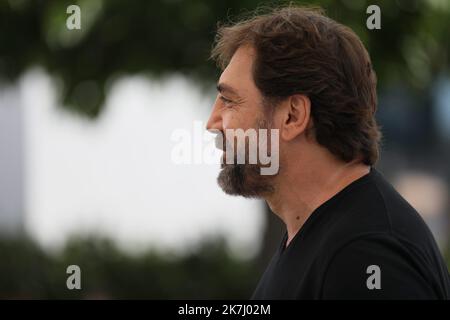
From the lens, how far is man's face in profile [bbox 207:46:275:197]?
7.32 ft

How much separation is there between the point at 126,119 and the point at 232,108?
17.9ft

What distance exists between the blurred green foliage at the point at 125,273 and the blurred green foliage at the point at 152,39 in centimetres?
202

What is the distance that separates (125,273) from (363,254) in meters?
5.97

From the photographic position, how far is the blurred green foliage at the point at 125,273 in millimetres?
7352

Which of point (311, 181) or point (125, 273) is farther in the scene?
point (125, 273)

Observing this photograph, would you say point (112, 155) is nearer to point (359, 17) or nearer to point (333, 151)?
point (359, 17)

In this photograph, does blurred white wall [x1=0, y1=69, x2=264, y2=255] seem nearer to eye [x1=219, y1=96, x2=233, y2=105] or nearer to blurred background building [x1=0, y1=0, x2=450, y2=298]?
blurred background building [x1=0, y1=0, x2=450, y2=298]

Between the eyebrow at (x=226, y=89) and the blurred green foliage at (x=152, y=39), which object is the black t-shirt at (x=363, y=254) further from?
the blurred green foliage at (x=152, y=39)

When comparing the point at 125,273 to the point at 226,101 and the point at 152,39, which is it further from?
the point at 226,101

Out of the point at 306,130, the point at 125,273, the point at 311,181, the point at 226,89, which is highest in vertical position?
the point at 226,89

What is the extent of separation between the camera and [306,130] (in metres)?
2.19

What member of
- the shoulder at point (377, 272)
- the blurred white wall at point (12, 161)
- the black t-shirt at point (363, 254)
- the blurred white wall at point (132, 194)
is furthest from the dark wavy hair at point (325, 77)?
the blurred white wall at point (12, 161)

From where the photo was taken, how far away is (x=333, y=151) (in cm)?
217

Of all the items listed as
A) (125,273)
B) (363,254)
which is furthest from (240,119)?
(125,273)
